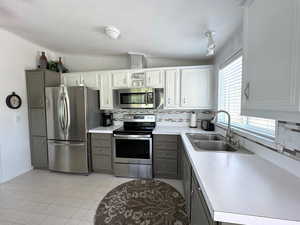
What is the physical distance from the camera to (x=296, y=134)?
1.00 m

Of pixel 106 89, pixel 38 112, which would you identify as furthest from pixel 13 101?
pixel 106 89

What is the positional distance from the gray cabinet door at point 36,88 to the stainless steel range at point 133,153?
1.67 metres

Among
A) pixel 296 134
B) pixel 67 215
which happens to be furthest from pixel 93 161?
pixel 296 134

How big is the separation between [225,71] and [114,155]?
8.05ft

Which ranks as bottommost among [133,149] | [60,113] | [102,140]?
[133,149]

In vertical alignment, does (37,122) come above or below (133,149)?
above

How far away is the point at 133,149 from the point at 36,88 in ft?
7.52

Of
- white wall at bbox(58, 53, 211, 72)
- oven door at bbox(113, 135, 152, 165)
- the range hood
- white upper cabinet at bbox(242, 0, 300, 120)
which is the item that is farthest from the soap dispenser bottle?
white upper cabinet at bbox(242, 0, 300, 120)

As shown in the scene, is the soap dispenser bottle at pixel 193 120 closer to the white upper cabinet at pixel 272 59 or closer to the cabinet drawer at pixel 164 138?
the cabinet drawer at pixel 164 138

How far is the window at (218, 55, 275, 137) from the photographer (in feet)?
4.82

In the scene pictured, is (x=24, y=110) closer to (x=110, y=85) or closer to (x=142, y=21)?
(x=110, y=85)

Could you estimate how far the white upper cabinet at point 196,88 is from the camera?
281 centimetres

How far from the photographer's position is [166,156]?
2654 millimetres

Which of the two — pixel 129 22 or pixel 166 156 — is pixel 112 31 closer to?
pixel 129 22
